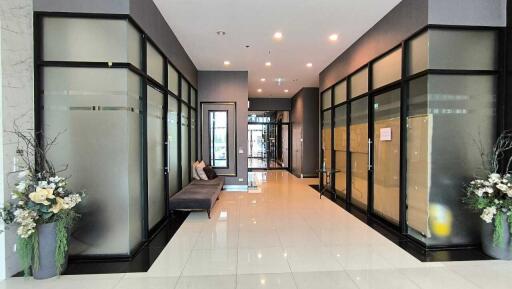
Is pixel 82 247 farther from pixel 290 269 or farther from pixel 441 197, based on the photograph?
pixel 441 197

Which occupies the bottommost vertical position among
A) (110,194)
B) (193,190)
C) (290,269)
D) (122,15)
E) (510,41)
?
(290,269)

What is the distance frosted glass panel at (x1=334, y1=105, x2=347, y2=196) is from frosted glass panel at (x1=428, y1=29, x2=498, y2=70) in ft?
9.69

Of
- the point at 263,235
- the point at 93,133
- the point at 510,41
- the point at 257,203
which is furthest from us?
the point at 257,203

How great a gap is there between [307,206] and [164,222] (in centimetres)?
305

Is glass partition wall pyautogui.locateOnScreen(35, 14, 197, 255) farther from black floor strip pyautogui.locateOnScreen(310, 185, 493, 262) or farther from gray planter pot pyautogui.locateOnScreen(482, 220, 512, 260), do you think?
gray planter pot pyautogui.locateOnScreen(482, 220, 512, 260)

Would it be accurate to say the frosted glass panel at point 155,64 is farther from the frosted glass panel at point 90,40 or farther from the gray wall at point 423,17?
the gray wall at point 423,17

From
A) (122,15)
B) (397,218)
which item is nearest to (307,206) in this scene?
(397,218)

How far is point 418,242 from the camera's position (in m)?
4.06

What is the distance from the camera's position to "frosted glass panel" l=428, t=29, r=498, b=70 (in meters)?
3.86

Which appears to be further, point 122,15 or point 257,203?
point 257,203

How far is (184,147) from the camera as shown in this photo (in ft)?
22.6

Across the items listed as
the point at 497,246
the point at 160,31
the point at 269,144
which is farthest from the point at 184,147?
the point at 269,144

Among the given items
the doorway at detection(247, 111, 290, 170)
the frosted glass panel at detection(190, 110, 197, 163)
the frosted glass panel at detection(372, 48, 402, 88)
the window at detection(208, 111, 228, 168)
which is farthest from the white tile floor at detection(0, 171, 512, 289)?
the doorway at detection(247, 111, 290, 170)

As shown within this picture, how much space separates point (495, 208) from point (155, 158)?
4.78m
